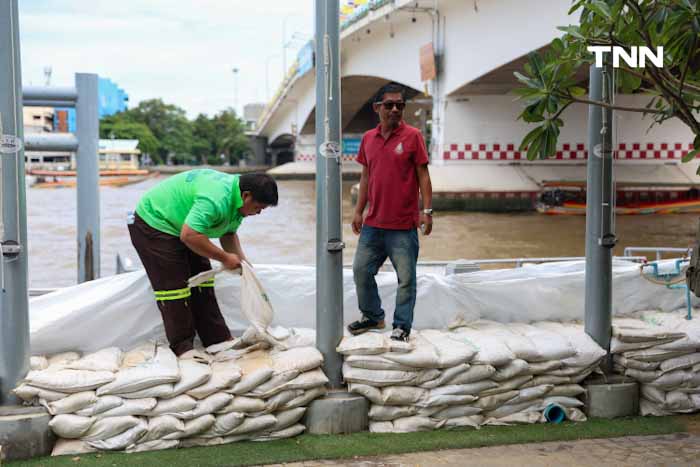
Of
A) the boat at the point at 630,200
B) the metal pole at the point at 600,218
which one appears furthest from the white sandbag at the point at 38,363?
the boat at the point at 630,200

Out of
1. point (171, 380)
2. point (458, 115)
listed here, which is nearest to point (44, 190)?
point (458, 115)

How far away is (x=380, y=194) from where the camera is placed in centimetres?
381

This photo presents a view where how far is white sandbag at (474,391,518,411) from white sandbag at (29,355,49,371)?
1.90 m

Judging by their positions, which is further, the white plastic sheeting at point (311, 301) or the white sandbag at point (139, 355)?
the white plastic sheeting at point (311, 301)

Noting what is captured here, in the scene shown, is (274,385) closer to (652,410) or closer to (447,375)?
(447,375)

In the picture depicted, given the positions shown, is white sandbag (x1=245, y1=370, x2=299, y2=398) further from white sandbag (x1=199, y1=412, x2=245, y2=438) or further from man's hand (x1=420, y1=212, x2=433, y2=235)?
man's hand (x1=420, y1=212, x2=433, y2=235)

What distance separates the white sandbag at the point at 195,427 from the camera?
3.18 meters

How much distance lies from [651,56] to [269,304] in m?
1.96

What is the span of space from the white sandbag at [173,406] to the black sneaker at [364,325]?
3.20 ft

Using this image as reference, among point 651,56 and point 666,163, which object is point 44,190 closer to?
point 666,163

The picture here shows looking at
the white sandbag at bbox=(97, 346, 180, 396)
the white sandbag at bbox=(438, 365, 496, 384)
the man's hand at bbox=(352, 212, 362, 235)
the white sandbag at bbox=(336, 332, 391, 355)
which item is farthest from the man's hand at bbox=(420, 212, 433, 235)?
the white sandbag at bbox=(97, 346, 180, 396)

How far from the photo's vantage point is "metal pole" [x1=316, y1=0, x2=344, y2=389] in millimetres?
3529

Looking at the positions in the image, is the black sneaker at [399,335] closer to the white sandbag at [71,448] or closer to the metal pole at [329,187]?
the metal pole at [329,187]

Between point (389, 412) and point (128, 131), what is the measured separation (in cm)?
6372
